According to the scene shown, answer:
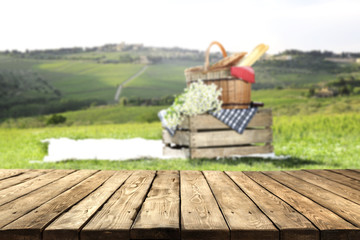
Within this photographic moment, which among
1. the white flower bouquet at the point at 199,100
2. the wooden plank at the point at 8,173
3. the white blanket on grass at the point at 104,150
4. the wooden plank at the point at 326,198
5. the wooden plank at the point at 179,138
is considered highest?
the white flower bouquet at the point at 199,100

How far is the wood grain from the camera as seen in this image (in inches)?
54.7

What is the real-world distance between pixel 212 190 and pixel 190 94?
12.2ft

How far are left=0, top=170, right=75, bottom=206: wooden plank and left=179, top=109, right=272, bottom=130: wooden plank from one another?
9.90 feet

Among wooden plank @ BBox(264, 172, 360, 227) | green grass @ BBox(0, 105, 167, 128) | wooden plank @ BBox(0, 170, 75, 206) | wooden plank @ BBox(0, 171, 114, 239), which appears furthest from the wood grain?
green grass @ BBox(0, 105, 167, 128)

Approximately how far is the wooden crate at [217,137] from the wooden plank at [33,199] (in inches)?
123

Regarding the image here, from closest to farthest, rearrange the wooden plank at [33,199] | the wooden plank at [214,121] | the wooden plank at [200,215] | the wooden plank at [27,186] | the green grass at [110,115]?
the wooden plank at [200,215] < the wooden plank at [33,199] < the wooden plank at [27,186] < the wooden plank at [214,121] < the green grass at [110,115]

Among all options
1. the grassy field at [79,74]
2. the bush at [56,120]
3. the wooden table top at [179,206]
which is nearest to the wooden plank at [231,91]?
the wooden table top at [179,206]

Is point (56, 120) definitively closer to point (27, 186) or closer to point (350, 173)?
point (27, 186)

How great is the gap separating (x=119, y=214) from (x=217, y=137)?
13.8 ft

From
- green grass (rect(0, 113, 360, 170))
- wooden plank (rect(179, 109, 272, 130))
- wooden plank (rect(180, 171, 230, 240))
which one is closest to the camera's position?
wooden plank (rect(180, 171, 230, 240))

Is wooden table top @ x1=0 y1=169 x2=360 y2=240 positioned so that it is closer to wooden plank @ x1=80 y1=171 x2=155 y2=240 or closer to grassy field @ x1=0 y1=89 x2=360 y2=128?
wooden plank @ x1=80 y1=171 x2=155 y2=240

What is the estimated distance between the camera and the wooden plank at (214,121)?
18.4ft

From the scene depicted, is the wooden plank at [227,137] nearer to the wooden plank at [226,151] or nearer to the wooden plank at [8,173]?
the wooden plank at [226,151]

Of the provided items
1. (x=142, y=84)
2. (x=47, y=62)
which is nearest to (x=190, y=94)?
(x=142, y=84)
